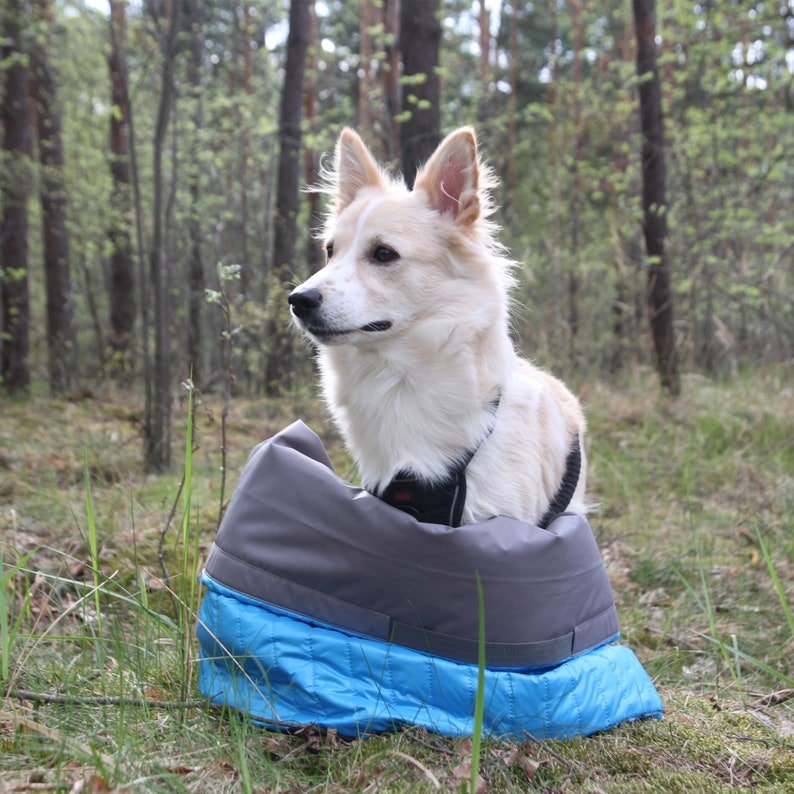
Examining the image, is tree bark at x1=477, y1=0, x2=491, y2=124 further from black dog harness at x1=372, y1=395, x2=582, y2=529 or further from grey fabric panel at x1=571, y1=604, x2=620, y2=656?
grey fabric panel at x1=571, y1=604, x2=620, y2=656

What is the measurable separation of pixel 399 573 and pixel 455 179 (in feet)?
4.66

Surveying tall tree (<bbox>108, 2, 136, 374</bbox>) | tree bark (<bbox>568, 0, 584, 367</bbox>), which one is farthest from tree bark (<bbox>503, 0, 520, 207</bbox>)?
tall tree (<bbox>108, 2, 136, 374</bbox>)

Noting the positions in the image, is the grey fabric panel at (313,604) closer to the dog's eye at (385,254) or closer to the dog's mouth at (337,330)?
the dog's mouth at (337,330)

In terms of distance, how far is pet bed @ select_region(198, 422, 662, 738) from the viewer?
2090 mm

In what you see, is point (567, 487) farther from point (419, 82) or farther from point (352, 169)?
point (419, 82)

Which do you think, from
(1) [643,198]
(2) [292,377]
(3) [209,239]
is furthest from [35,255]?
(1) [643,198]

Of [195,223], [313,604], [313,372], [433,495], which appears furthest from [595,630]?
[195,223]

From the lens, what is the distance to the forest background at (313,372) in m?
2.07

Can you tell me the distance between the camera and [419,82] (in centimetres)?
609

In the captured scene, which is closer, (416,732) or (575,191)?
(416,732)

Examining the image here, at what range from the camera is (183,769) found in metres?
1.81

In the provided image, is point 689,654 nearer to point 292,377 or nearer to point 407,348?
point 407,348

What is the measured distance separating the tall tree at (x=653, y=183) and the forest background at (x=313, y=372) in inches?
1.4

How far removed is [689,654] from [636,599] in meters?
0.56
